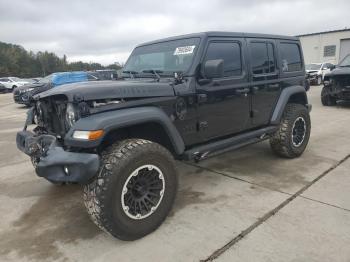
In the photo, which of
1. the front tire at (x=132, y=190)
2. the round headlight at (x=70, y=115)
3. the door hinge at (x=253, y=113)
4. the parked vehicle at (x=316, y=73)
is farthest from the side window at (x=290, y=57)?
the parked vehicle at (x=316, y=73)

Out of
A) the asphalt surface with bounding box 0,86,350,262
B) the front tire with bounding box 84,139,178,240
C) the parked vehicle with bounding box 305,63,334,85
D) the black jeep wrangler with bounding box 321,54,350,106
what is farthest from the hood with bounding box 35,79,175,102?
the parked vehicle with bounding box 305,63,334,85

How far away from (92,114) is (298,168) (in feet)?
10.6

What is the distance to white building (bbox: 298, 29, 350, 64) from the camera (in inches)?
1296

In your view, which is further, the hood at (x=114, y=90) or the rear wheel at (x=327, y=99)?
the rear wheel at (x=327, y=99)

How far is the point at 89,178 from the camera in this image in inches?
108

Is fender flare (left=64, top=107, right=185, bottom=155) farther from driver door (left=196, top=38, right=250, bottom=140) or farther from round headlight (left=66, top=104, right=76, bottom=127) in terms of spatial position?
driver door (left=196, top=38, right=250, bottom=140)

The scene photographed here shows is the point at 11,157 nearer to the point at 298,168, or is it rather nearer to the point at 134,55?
the point at 134,55

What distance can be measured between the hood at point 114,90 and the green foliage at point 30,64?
5667 centimetres

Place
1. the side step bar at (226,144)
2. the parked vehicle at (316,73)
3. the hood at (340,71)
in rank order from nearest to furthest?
the side step bar at (226,144), the hood at (340,71), the parked vehicle at (316,73)

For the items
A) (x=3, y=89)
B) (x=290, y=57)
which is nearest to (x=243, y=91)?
(x=290, y=57)

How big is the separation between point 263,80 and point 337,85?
7.23 metres

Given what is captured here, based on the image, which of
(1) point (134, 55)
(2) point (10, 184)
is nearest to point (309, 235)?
(1) point (134, 55)

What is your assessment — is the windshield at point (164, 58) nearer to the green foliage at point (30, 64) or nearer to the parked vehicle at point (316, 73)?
the parked vehicle at point (316, 73)

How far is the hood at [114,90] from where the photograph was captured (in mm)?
2994
